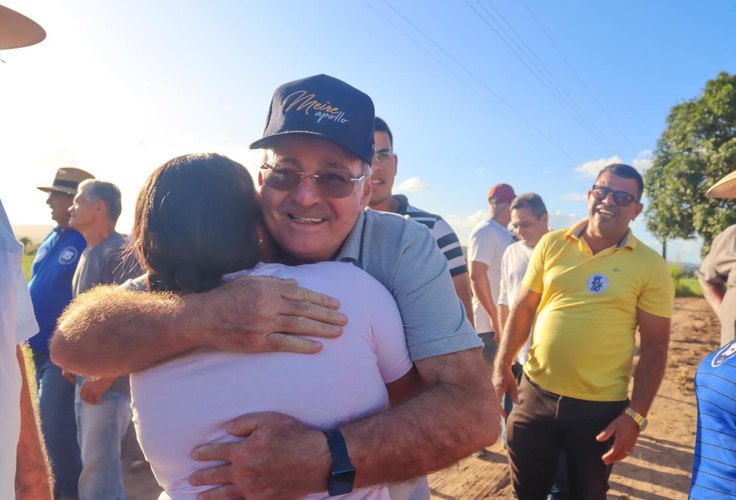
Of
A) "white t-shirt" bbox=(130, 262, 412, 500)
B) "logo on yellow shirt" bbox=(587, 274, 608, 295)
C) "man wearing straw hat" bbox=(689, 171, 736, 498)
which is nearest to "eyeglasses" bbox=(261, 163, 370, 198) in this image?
"white t-shirt" bbox=(130, 262, 412, 500)

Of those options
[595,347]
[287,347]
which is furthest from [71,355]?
[595,347]

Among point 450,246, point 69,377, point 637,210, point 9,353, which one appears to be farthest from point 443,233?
point 69,377

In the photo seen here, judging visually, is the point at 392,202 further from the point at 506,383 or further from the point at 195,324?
the point at 195,324

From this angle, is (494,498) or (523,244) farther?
(523,244)

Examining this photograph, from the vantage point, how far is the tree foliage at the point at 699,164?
63.3ft

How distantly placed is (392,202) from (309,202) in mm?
1872

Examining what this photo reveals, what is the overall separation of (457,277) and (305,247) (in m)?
1.73

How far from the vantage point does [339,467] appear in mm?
1172

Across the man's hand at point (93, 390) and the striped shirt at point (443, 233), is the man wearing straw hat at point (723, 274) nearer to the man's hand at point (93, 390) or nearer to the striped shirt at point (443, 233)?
the striped shirt at point (443, 233)

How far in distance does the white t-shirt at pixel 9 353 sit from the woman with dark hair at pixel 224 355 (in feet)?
1.27

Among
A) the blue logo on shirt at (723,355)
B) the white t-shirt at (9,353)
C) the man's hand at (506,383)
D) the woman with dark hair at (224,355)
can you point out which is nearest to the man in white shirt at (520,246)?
the man's hand at (506,383)

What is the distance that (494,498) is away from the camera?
4.17 meters

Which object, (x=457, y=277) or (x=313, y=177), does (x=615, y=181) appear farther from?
(x=313, y=177)

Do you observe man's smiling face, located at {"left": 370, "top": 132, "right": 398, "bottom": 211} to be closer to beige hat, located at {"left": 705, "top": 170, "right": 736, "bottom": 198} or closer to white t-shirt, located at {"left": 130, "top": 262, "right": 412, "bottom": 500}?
white t-shirt, located at {"left": 130, "top": 262, "right": 412, "bottom": 500}
